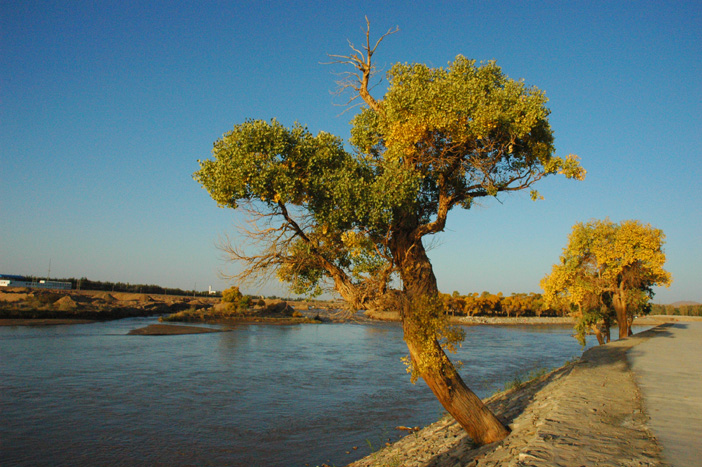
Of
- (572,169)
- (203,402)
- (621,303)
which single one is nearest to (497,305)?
(621,303)

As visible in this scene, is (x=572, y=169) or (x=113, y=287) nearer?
(x=572, y=169)

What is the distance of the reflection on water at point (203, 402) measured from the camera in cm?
1029

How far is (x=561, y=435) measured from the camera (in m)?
6.59

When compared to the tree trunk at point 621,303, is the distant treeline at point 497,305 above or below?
below

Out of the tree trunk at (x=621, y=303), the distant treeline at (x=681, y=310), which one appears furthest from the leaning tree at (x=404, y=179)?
the distant treeline at (x=681, y=310)

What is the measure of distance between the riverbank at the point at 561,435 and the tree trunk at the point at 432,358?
0.37 metres

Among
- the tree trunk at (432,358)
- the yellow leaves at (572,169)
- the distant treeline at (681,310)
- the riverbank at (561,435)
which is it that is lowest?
the distant treeline at (681,310)

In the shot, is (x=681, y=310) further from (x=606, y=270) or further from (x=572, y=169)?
(x=572, y=169)

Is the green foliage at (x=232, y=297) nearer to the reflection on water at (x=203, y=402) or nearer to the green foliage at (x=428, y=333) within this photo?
the reflection on water at (x=203, y=402)

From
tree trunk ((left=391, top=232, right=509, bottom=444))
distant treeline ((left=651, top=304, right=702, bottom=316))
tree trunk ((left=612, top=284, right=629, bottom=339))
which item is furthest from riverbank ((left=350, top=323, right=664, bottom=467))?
distant treeline ((left=651, top=304, right=702, bottom=316))

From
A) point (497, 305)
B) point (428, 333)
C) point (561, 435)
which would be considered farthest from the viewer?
point (497, 305)

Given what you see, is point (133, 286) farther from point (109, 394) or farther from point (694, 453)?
point (694, 453)

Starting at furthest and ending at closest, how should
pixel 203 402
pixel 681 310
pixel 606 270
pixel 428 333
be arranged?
pixel 681 310, pixel 606 270, pixel 203 402, pixel 428 333

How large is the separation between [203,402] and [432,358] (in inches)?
437
